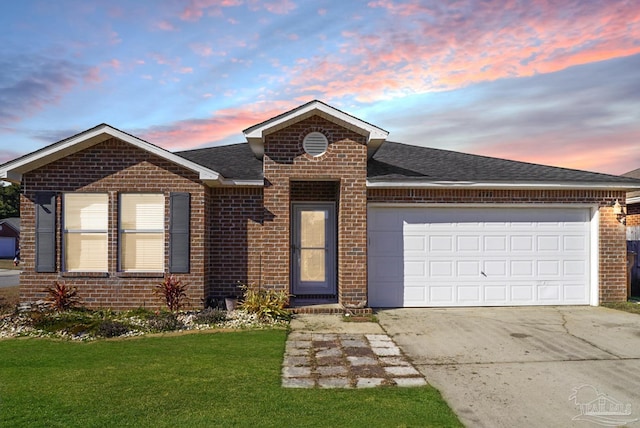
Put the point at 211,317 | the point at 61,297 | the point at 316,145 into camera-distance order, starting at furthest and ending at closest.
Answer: the point at 316,145 < the point at 61,297 < the point at 211,317

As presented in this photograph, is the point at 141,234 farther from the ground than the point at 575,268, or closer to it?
→ farther from the ground

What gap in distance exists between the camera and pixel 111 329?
813 cm

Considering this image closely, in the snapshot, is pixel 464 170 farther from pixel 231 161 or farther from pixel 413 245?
pixel 231 161

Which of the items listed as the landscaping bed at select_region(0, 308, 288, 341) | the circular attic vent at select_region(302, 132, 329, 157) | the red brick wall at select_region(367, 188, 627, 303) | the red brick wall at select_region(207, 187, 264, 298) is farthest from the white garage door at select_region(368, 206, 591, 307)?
the landscaping bed at select_region(0, 308, 288, 341)

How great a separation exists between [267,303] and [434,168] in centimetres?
537

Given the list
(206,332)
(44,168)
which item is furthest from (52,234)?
(206,332)

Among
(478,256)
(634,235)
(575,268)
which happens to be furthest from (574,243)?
(634,235)

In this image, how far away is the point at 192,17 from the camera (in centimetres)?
1055

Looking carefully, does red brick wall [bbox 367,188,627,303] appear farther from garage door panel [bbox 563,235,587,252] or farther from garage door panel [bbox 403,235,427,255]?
garage door panel [bbox 403,235,427,255]

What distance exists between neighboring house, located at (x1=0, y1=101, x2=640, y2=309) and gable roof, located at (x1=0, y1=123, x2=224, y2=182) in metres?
0.03

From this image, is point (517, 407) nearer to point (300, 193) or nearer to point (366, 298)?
point (366, 298)

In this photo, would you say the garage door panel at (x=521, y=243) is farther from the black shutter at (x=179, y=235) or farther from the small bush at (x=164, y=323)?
the small bush at (x=164, y=323)

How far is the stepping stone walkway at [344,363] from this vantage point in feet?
18.7

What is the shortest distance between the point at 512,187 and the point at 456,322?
361 centimetres
